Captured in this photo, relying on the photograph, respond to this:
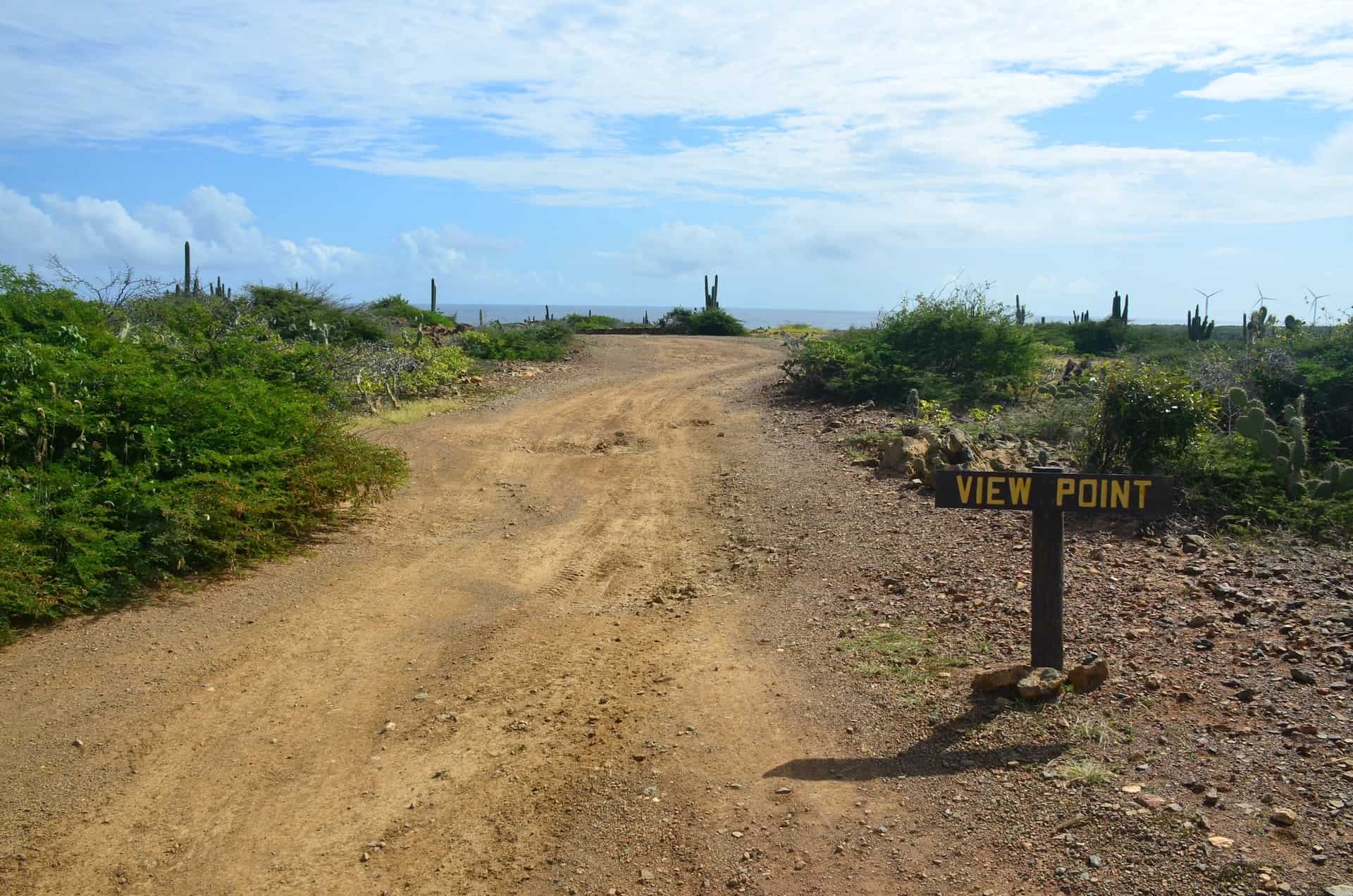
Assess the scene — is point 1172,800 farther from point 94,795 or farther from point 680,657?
point 94,795

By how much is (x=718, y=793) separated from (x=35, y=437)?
635 cm

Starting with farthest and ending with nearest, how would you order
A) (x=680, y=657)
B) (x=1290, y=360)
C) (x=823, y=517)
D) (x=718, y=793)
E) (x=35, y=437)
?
(x=1290, y=360)
(x=823, y=517)
(x=35, y=437)
(x=680, y=657)
(x=718, y=793)

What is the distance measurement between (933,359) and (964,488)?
1378 cm

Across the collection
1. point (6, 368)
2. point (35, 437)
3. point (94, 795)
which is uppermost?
point (6, 368)

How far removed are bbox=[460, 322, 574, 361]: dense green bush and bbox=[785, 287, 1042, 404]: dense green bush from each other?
856 cm

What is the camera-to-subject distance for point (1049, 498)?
221 inches

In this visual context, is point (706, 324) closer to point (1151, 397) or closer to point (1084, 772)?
point (1151, 397)

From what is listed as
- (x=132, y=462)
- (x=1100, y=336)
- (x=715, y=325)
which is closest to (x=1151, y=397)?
(x=132, y=462)

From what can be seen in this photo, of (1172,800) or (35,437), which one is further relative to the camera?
(35,437)

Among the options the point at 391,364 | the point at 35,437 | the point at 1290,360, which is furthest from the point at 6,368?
the point at 1290,360

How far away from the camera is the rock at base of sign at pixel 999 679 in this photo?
5762 millimetres

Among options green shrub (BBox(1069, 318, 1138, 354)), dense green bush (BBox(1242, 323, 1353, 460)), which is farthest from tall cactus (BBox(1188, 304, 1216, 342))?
dense green bush (BBox(1242, 323, 1353, 460))

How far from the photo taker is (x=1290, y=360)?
50.0 feet

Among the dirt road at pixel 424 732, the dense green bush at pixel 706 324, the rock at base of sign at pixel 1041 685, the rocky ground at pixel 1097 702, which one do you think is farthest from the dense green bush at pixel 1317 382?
the dense green bush at pixel 706 324
